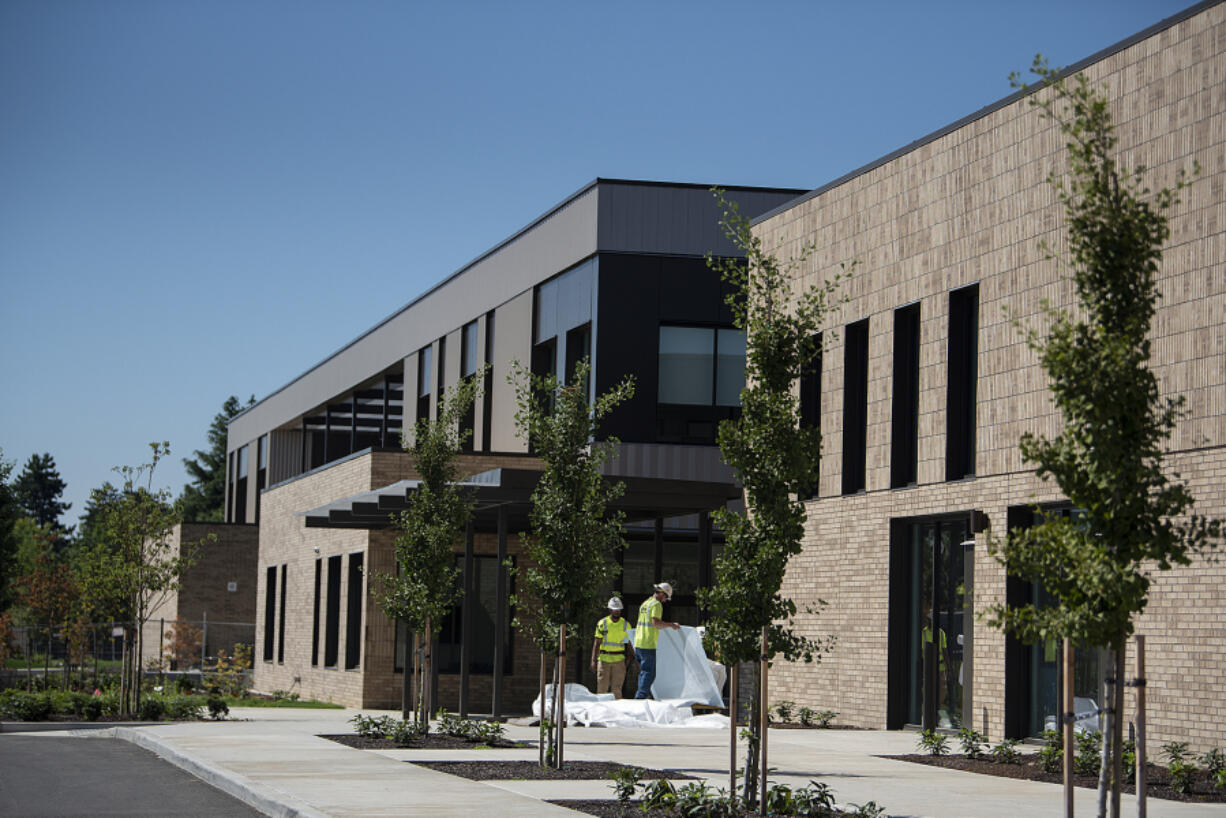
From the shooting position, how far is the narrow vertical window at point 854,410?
23156 millimetres

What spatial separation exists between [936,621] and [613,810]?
997 centimetres

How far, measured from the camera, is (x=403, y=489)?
24422 mm

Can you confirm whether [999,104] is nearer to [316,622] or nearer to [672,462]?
[672,462]

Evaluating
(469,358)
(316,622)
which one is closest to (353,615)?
(316,622)

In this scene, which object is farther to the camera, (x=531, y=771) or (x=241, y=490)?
(x=241, y=490)

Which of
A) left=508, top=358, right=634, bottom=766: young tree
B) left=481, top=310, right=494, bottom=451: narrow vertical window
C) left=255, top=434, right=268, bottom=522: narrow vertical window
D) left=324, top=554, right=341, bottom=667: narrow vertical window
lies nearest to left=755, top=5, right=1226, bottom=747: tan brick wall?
left=508, top=358, right=634, bottom=766: young tree

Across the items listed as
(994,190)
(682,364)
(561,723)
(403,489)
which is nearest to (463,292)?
(682,364)

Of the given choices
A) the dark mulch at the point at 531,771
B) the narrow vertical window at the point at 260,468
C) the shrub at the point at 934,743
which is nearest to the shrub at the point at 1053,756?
the shrub at the point at 934,743

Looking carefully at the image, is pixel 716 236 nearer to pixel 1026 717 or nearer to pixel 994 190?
pixel 994 190

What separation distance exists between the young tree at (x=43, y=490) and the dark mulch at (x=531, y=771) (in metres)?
152

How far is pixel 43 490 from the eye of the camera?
16112 cm

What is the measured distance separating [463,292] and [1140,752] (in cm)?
3082

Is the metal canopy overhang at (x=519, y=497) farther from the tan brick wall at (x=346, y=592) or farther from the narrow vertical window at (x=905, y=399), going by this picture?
the narrow vertical window at (x=905, y=399)

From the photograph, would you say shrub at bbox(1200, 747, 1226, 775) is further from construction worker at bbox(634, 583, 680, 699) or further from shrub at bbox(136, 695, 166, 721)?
shrub at bbox(136, 695, 166, 721)
